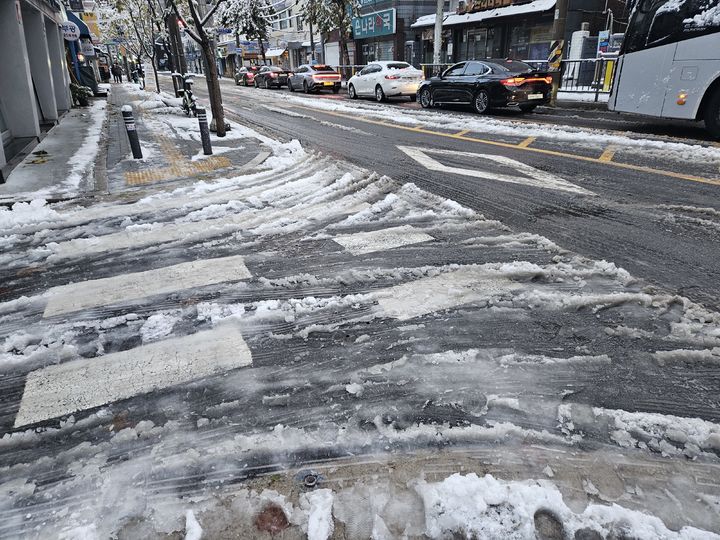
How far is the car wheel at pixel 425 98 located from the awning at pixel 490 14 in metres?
11.0

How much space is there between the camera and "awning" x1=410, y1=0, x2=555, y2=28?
24.3 m

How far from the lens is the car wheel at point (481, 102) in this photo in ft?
49.7

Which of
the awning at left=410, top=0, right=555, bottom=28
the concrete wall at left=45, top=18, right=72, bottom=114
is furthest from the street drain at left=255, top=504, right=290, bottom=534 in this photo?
the awning at left=410, top=0, right=555, bottom=28

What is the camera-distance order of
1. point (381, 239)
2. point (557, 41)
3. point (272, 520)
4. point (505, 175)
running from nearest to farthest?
point (272, 520) → point (381, 239) → point (505, 175) → point (557, 41)

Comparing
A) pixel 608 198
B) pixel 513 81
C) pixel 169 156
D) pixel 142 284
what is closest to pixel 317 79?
pixel 513 81

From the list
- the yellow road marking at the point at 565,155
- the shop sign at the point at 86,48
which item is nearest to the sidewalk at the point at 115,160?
the yellow road marking at the point at 565,155

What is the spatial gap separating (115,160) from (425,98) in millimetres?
11797

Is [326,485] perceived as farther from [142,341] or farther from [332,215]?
[332,215]

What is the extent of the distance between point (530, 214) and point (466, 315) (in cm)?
268

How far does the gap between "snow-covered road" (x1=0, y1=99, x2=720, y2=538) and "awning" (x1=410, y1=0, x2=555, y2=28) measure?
80.7 feet

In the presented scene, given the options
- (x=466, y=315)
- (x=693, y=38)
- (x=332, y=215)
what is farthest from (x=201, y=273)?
(x=693, y=38)

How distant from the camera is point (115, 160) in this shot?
32.5 ft

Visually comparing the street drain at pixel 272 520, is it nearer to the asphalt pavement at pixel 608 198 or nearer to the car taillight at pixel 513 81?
the asphalt pavement at pixel 608 198

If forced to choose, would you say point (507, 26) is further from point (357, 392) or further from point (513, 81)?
point (357, 392)
